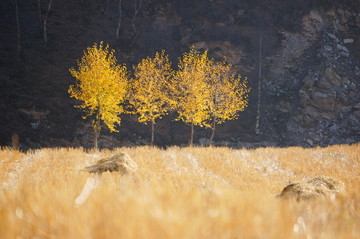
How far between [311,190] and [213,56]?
30757 mm

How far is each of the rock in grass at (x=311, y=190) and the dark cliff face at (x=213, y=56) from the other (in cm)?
2294

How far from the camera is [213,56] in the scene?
3394cm

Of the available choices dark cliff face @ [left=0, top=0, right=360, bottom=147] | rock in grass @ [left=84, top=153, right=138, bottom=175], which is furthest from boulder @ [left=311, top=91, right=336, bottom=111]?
rock in grass @ [left=84, top=153, right=138, bottom=175]

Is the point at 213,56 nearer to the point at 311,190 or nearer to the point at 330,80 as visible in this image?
the point at 330,80

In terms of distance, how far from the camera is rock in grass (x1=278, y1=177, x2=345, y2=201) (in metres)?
4.53

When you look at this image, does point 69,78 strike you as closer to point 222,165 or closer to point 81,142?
point 81,142

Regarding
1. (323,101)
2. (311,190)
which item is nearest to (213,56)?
(323,101)

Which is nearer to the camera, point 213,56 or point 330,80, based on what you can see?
point 330,80

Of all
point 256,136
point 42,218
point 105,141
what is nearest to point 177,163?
point 42,218

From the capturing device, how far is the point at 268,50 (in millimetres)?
34500

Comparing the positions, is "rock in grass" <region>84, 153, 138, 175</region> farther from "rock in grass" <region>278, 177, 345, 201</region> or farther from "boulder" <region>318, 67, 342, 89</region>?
Answer: "boulder" <region>318, 67, 342, 89</region>

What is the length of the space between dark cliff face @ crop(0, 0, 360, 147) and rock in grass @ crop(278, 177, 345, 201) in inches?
903

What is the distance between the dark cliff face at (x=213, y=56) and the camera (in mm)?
26984

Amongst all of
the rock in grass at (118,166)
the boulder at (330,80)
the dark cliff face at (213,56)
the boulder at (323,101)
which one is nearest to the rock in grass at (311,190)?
the rock in grass at (118,166)
